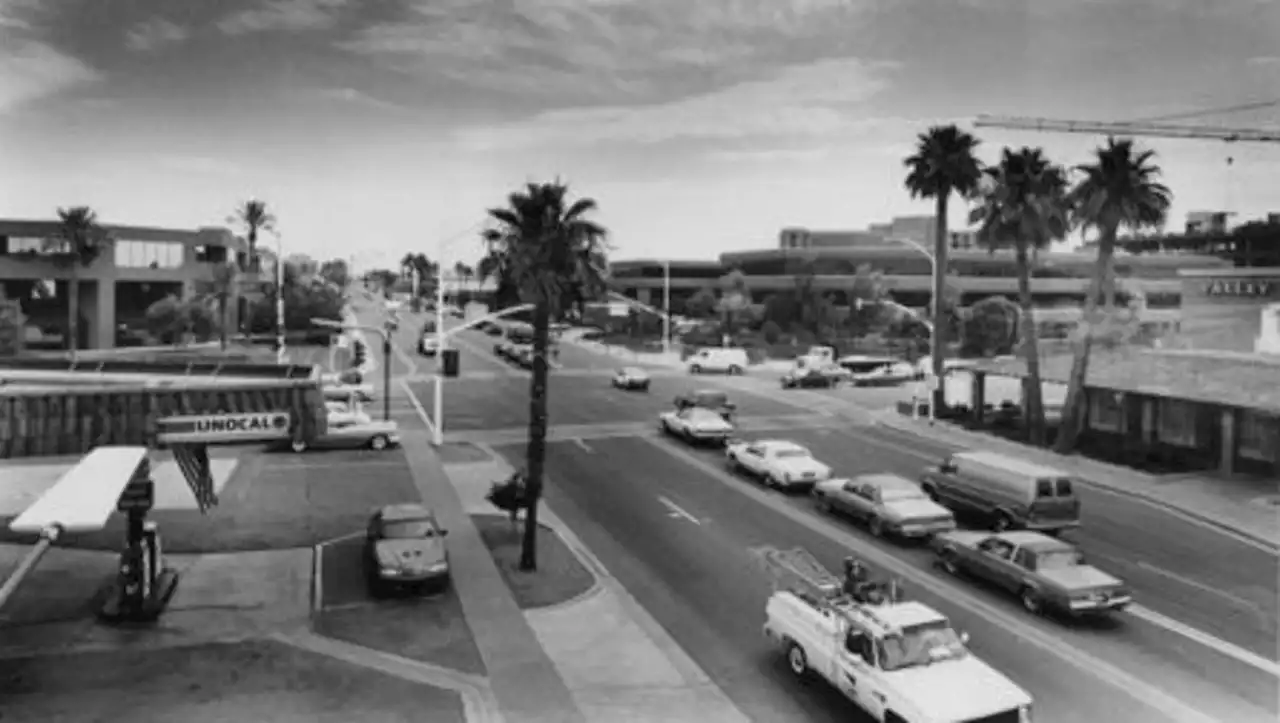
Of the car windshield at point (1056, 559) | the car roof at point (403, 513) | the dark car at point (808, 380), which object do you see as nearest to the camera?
the car windshield at point (1056, 559)

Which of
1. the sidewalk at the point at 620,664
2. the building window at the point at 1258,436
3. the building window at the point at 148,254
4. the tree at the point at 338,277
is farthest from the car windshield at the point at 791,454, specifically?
the tree at the point at 338,277

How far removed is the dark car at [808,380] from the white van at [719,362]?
4488 mm

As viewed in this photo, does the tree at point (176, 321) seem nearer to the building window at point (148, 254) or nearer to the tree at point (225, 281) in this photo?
the tree at point (225, 281)

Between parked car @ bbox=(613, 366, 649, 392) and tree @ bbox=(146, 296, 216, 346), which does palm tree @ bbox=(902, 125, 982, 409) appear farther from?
tree @ bbox=(146, 296, 216, 346)

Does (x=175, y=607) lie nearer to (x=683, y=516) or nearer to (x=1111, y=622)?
(x=683, y=516)

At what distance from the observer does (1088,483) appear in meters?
28.2

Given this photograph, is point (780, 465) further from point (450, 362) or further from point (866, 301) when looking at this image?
point (866, 301)

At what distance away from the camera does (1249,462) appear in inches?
1171

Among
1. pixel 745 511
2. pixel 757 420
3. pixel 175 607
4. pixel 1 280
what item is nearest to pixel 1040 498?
pixel 745 511

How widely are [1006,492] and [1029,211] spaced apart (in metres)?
15.0

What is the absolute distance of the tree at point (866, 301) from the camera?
60.9 metres

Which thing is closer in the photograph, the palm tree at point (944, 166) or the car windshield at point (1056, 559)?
the car windshield at point (1056, 559)

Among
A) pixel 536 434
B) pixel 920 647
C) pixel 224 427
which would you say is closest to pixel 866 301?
pixel 536 434

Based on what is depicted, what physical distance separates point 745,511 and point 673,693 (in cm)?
1025
